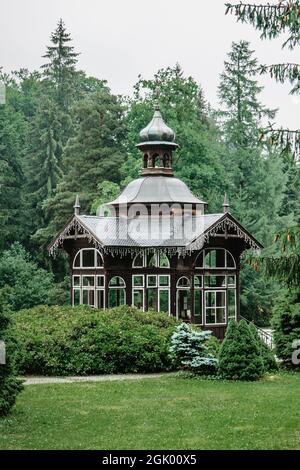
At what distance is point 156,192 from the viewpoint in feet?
108

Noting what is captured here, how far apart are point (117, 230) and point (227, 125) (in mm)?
16708

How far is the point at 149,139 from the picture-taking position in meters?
34.5

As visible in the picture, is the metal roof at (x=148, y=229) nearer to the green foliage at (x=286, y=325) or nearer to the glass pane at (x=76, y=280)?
the glass pane at (x=76, y=280)

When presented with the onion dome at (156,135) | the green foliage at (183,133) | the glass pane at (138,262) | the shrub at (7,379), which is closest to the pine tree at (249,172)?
the green foliage at (183,133)

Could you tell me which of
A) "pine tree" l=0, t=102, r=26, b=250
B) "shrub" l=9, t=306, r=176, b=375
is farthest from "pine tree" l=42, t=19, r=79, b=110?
"shrub" l=9, t=306, r=176, b=375

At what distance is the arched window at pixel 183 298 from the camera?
3100cm

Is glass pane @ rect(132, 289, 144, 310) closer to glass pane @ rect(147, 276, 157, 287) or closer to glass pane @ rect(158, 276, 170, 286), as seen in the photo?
glass pane @ rect(147, 276, 157, 287)

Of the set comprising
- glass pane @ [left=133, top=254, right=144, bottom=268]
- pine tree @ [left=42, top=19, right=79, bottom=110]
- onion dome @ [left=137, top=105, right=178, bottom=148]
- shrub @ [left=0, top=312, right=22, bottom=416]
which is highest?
pine tree @ [left=42, top=19, right=79, bottom=110]

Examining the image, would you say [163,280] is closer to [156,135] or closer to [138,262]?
[138,262]

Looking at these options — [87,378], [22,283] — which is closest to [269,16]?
[87,378]

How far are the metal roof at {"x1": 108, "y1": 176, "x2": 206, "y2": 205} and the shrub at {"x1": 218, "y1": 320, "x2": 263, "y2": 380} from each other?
513 inches

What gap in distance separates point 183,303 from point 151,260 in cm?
214

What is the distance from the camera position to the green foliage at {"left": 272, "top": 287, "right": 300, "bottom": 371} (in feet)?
72.5

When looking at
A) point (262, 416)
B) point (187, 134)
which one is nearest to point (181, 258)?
point (187, 134)
